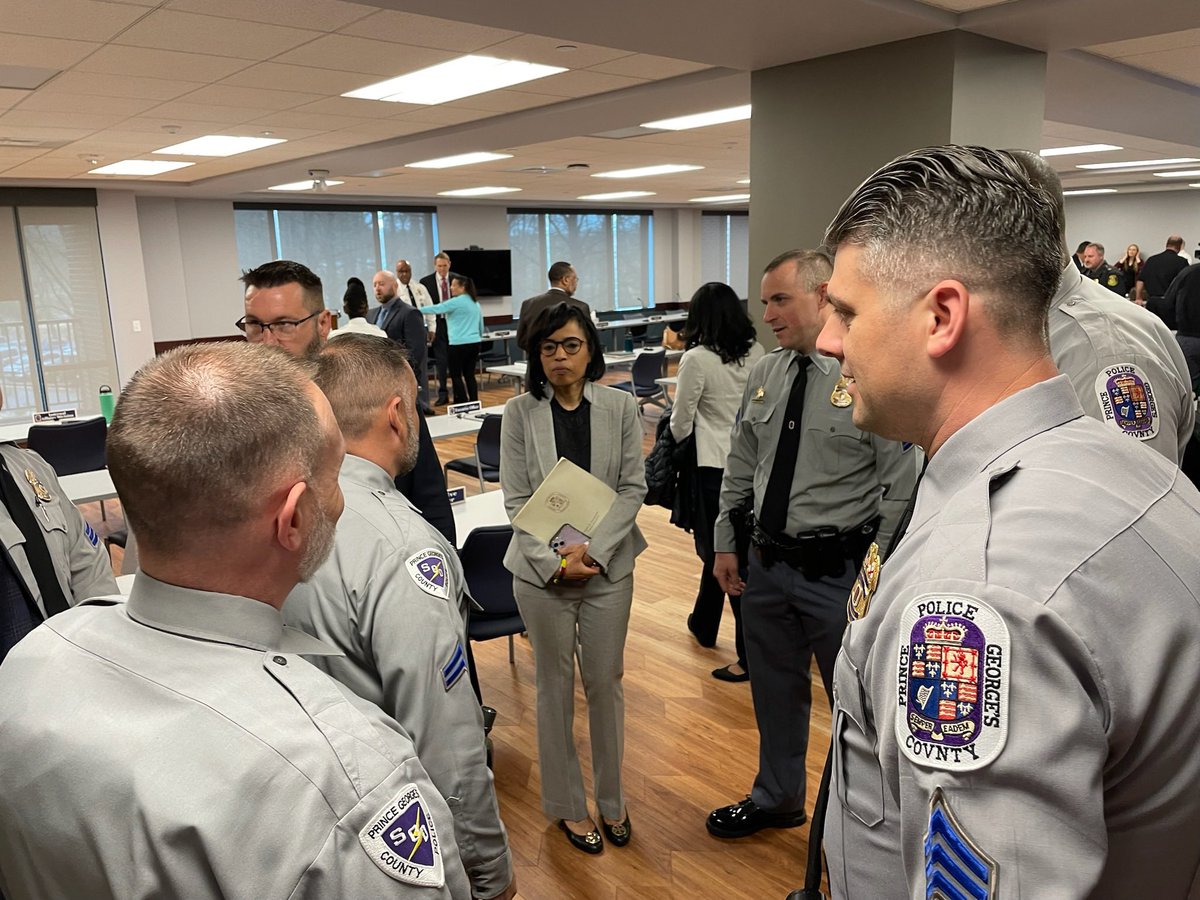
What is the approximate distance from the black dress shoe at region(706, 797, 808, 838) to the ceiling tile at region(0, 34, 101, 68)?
12.8 ft

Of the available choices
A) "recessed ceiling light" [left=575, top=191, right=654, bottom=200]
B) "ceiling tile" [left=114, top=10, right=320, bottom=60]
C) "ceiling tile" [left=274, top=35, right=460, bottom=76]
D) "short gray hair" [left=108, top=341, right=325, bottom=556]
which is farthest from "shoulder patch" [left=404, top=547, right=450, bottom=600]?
"recessed ceiling light" [left=575, top=191, right=654, bottom=200]

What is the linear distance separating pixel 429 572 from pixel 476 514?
2216mm

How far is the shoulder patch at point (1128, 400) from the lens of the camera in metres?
1.79

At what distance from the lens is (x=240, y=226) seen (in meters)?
11.8

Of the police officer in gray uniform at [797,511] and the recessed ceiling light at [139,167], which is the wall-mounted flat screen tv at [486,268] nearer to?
the recessed ceiling light at [139,167]

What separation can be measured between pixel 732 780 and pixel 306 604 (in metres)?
2.06

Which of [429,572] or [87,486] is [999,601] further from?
[87,486]

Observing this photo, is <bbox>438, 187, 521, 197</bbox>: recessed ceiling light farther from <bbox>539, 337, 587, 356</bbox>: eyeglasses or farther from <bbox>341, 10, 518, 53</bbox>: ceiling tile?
<bbox>539, 337, 587, 356</bbox>: eyeglasses

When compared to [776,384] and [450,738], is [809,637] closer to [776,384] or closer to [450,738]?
[776,384]

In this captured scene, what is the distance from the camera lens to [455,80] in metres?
4.36

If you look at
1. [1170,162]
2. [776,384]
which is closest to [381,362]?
[776,384]

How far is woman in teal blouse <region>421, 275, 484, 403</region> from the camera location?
9688 millimetres

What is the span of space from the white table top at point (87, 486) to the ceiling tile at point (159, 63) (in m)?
1.95

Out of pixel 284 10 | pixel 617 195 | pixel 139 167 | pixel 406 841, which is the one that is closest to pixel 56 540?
pixel 406 841
